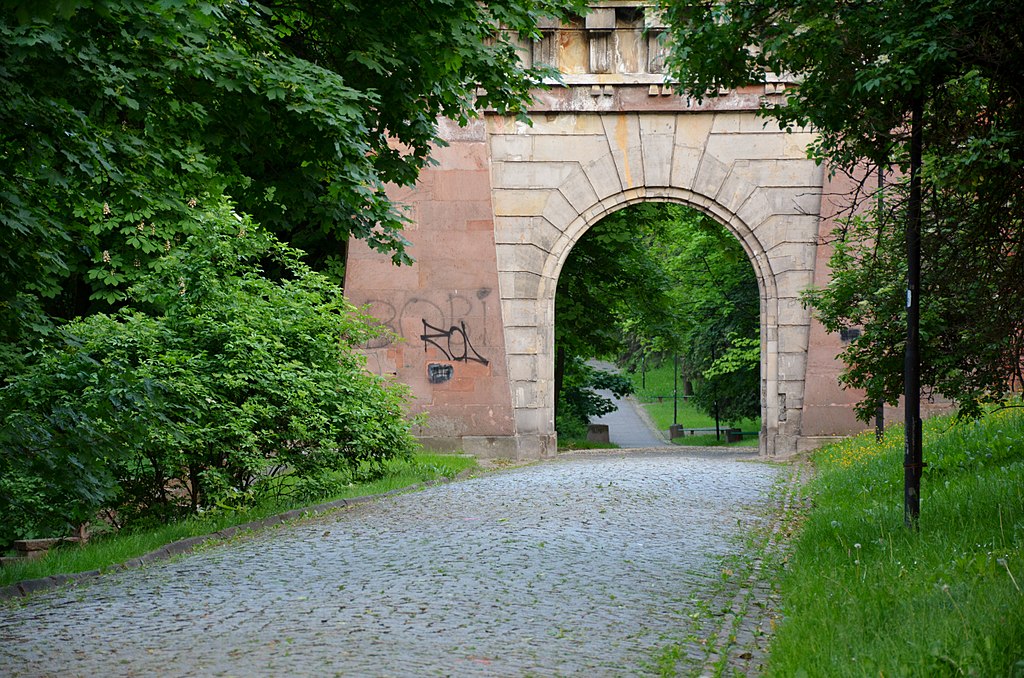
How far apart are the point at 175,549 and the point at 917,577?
569 cm

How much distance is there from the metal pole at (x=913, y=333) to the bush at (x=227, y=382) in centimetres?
542

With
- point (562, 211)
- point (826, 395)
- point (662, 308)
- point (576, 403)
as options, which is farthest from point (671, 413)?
point (562, 211)

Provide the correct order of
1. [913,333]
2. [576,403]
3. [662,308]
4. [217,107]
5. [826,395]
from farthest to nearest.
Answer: [576,403], [662,308], [826,395], [217,107], [913,333]

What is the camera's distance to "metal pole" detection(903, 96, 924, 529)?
27.7 feet

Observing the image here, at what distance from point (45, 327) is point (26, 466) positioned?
4.04 feet

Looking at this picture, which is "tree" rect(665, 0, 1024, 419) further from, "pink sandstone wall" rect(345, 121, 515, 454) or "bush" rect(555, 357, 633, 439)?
"bush" rect(555, 357, 633, 439)

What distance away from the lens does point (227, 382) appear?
11109 millimetres

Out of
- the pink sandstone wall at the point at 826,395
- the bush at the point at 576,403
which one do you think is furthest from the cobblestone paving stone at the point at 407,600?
the bush at the point at 576,403

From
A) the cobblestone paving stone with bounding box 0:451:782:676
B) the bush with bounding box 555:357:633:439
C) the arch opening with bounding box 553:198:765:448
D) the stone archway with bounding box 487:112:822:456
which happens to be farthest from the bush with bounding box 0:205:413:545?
the bush with bounding box 555:357:633:439

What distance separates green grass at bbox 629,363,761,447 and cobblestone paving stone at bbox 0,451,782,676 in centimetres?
2616

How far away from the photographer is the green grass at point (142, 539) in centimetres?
861

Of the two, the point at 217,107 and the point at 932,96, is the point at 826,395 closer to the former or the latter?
the point at 932,96

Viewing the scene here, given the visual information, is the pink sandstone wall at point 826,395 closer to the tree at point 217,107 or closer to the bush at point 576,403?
the tree at point 217,107

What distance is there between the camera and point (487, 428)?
69.3ft
